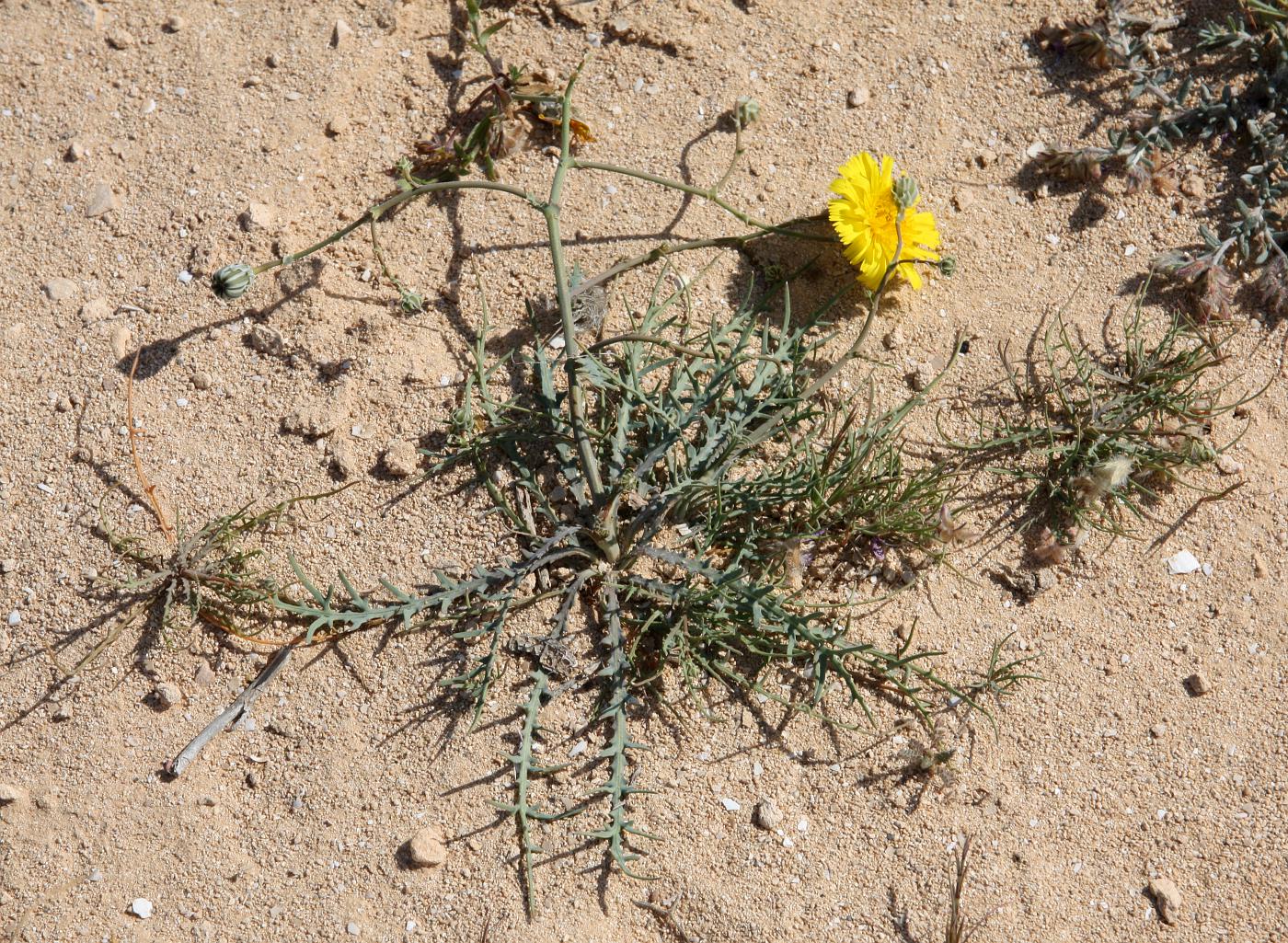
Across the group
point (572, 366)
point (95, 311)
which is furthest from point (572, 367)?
point (95, 311)

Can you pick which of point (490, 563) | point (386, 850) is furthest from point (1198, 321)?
point (386, 850)

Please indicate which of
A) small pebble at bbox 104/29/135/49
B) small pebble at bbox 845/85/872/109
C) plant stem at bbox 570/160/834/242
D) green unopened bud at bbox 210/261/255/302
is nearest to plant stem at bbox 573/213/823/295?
plant stem at bbox 570/160/834/242

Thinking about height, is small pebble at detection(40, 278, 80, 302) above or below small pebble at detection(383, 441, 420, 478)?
above

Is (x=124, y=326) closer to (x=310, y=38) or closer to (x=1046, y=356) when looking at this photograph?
(x=310, y=38)

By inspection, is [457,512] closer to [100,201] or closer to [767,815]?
[767,815]

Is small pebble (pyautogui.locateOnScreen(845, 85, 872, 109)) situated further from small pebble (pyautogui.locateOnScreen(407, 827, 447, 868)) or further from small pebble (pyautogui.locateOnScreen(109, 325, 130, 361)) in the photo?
small pebble (pyautogui.locateOnScreen(407, 827, 447, 868))

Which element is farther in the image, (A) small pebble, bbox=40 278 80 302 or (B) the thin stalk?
(A) small pebble, bbox=40 278 80 302

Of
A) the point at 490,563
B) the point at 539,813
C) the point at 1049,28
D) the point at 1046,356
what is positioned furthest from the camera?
the point at 1049,28

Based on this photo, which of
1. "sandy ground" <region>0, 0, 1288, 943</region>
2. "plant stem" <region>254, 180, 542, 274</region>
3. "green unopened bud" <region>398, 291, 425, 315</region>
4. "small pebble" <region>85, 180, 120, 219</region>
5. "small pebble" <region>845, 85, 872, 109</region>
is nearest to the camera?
"plant stem" <region>254, 180, 542, 274</region>
